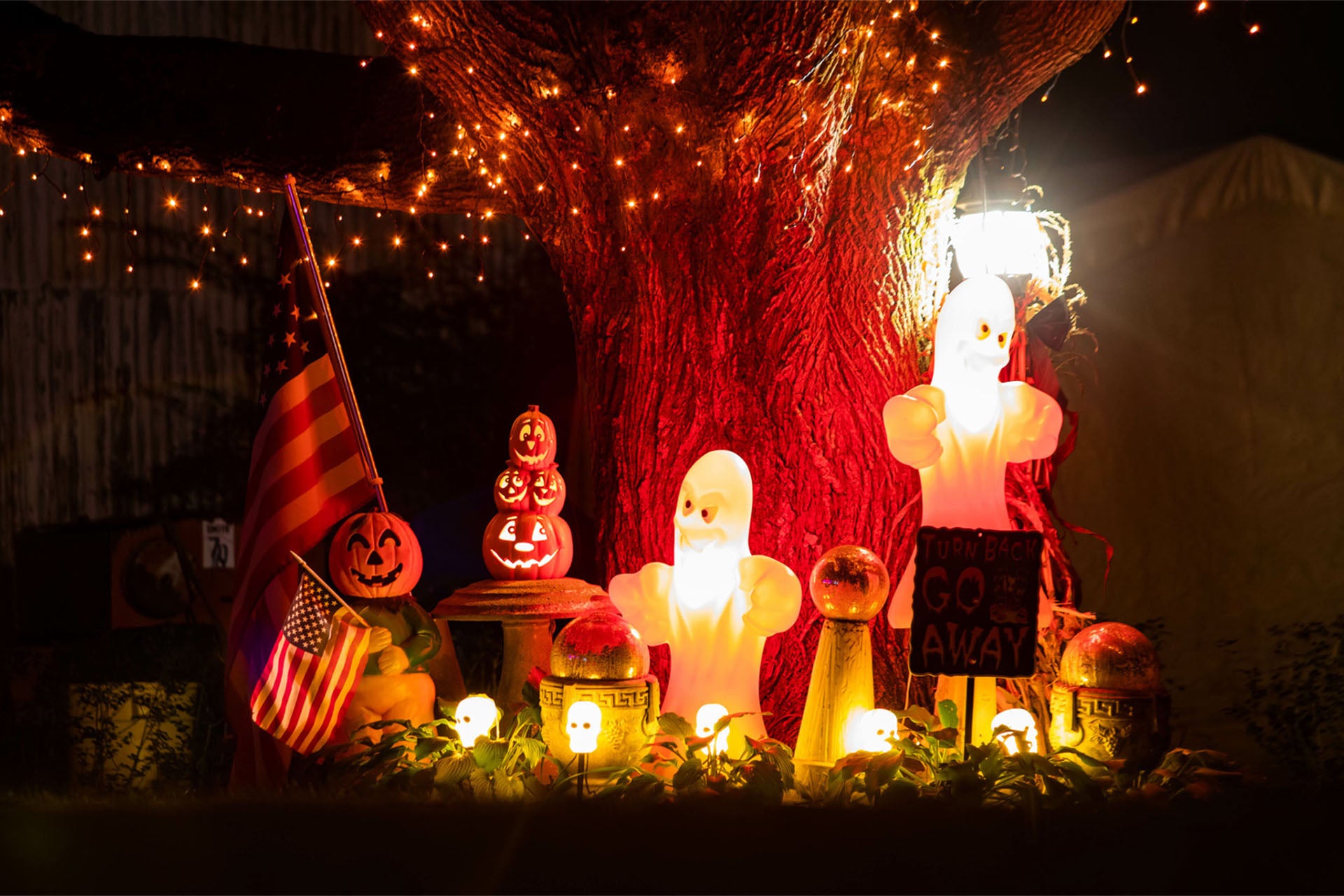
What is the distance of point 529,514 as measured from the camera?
5.17 meters

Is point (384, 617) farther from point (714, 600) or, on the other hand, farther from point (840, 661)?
point (840, 661)

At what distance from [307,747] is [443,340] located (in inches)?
176

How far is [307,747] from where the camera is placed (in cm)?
462

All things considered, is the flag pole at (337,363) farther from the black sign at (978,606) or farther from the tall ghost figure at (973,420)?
the black sign at (978,606)

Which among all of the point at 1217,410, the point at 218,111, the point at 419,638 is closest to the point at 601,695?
the point at 419,638

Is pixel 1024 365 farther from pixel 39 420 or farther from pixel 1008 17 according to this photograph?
pixel 39 420

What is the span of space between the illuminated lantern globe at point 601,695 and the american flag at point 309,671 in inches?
32.5

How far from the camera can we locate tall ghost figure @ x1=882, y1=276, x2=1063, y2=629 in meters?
4.48

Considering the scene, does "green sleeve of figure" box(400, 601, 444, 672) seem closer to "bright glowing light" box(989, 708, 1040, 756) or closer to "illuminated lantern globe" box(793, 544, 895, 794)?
"illuminated lantern globe" box(793, 544, 895, 794)

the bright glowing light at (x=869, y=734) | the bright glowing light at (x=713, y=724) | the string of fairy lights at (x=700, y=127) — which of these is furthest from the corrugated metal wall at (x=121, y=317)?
the bright glowing light at (x=869, y=734)

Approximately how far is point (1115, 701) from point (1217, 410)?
10.4 feet

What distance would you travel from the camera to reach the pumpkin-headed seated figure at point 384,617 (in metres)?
4.88

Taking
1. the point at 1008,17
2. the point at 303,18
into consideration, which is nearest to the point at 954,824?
the point at 1008,17

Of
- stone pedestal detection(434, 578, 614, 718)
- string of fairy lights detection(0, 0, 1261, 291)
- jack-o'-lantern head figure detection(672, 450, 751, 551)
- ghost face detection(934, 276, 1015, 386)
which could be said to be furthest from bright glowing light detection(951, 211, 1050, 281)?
stone pedestal detection(434, 578, 614, 718)
